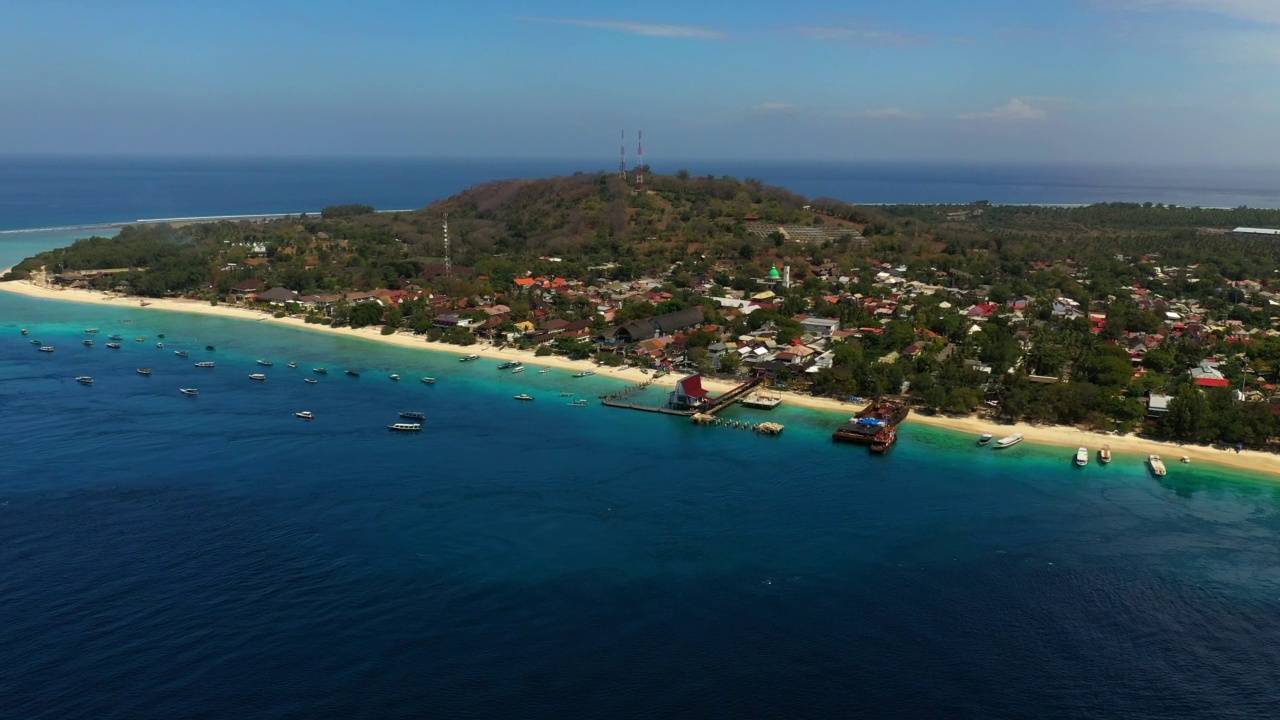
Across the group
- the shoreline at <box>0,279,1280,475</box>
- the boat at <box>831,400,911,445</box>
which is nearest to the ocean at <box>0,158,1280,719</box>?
the boat at <box>831,400,911,445</box>

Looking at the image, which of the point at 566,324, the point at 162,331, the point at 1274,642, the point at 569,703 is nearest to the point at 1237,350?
the point at 1274,642

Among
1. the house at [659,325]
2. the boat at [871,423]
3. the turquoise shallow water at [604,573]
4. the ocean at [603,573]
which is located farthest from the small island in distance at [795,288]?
the turquoise shallow water at [604,573]

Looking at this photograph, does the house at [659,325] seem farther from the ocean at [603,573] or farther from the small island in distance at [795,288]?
Answer: the ocean at [603,573]

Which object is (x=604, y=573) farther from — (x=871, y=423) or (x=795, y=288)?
(x=795, y=288)

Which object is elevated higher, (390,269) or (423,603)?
(390,269)

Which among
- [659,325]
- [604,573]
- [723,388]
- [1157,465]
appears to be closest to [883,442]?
[1157,465]

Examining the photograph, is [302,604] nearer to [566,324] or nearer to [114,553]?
[114,553]

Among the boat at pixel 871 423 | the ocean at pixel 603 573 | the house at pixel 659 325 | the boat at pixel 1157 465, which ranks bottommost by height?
A: the ocean at pixel 603 573
